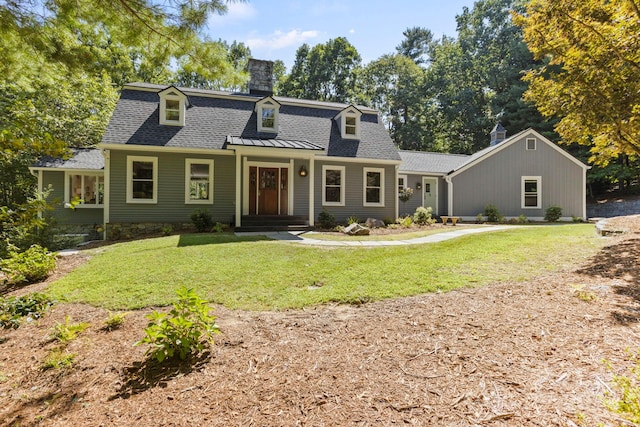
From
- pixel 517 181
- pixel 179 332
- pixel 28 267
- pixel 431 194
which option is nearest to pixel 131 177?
pixel 28 267

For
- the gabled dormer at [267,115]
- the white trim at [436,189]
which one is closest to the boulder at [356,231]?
the gabled dormer at [267,115]

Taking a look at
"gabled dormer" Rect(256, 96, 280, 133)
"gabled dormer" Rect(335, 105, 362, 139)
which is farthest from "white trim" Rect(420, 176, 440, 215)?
"gabled dormer" Rect(256, 96, 280, 133)

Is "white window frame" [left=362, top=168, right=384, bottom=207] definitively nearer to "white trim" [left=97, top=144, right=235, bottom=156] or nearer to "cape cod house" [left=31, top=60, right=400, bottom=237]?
"cape cod house" [left=31, top=60, right=400, bottom=237]

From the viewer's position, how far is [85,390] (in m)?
2.59

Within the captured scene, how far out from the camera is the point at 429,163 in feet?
57.3

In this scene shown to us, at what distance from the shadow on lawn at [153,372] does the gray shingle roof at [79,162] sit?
1206cm

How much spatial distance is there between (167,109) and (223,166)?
9.60ft

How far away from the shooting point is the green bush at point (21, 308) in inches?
159

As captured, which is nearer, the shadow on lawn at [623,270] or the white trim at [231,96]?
the shadow on lawn at [623,270]

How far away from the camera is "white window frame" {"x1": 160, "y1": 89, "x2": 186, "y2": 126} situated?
11.3 meters

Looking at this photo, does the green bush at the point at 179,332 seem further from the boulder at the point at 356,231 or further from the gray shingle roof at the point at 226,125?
the gray shingle roof at the point at 226,125

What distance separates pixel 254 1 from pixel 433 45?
39.1 metres

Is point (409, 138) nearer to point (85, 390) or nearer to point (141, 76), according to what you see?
point (141, 76)

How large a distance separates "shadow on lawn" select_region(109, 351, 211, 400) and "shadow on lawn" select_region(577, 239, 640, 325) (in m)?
4.07
